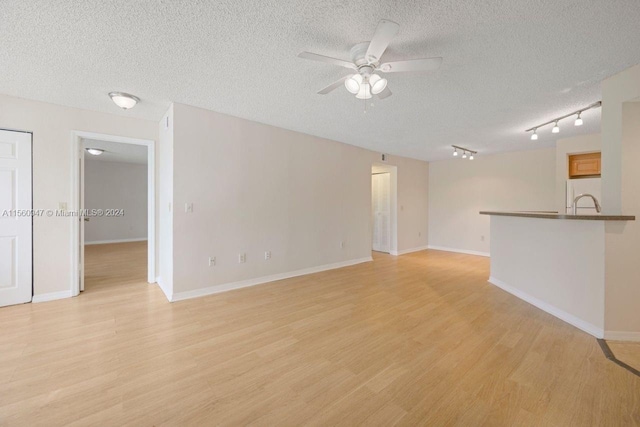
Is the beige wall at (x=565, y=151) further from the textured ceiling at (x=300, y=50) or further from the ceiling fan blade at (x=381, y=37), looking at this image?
the ceiling fan blade at (x=381, y=37)

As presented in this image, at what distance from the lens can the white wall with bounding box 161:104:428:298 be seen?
10.7 ft

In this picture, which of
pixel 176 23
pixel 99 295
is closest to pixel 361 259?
pixel 99 295

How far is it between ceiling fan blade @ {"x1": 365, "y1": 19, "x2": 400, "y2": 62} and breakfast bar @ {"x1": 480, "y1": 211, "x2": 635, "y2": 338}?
8.01 ft

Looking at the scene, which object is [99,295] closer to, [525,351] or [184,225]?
[184,225]

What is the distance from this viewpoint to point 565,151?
4.77 metres

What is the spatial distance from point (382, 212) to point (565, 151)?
3.75m

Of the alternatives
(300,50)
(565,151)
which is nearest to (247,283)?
(300,50)


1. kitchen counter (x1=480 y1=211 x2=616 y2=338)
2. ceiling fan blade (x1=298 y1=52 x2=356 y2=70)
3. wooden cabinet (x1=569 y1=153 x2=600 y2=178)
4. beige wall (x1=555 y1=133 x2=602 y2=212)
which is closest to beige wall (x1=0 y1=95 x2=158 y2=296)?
ceiling fan blade (x1=298 y1=52 x2=356 y2=70)

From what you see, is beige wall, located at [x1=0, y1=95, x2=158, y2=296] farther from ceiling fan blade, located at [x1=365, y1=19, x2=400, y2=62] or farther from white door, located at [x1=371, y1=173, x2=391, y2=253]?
white door, located at [x1=371, y1=173, x2=391, y2=253]

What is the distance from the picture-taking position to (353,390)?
5.40 ft

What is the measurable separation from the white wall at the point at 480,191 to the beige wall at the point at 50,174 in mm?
7473

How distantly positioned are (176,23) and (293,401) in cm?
264

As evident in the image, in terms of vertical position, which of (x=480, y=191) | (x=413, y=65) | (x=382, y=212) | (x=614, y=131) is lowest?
(x=382, y=212)

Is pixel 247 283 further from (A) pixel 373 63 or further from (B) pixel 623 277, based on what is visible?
(B) pixel 623 277
